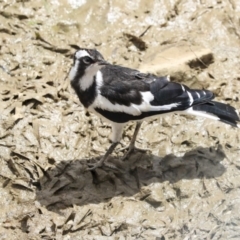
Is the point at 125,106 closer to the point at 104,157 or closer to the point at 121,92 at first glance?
the point at 121,92

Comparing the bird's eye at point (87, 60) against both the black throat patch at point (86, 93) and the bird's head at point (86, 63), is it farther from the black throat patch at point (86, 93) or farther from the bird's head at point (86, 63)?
the black throat patch at point (86, 93)

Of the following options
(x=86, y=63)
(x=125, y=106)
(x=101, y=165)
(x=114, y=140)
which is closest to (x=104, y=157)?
(x=101, y=165)

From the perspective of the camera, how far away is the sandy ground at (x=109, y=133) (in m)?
5.03

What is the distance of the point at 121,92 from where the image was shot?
16.4 feet

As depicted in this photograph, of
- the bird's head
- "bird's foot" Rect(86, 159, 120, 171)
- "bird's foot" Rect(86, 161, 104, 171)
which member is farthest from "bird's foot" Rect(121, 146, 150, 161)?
the bird's head

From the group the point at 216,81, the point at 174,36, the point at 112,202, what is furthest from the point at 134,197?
the point at 174,36

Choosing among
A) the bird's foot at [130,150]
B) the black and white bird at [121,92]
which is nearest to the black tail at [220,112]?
the black and white bird at [121,92]

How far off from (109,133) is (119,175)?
498 mm

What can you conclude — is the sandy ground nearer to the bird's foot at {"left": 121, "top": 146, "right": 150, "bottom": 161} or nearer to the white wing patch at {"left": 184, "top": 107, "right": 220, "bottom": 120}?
the bird's foot at {"left": 121, "top": 146, "right": 150, "bottom": 161}

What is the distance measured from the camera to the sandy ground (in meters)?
5.03

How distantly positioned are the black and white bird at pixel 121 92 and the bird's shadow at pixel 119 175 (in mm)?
498

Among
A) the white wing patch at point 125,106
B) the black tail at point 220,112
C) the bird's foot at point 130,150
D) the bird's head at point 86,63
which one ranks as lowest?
the bird's foot at point 130,150

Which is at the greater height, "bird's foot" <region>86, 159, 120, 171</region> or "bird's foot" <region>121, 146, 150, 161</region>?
"bird's foot" <region>121, 146, 150, 161</region>

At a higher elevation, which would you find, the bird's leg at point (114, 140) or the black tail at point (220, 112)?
the black tail at point (220, 112)
